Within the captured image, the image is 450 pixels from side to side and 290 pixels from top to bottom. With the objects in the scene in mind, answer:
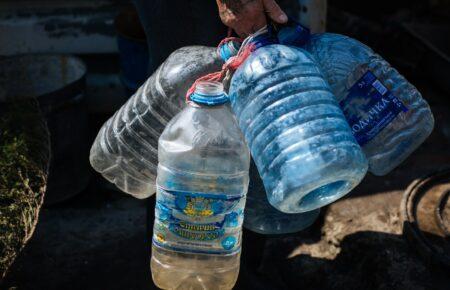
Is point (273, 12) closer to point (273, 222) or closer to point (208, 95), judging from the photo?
point (208, 95)

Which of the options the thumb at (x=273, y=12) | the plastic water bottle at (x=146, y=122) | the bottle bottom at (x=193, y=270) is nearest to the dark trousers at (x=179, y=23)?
the plastic water bottle at (x=146, y=122)

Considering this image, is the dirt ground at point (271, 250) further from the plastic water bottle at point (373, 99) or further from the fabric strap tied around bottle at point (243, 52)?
the fabric strap tied around bottle at point (243, 52)

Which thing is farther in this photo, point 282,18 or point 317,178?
point 282,18

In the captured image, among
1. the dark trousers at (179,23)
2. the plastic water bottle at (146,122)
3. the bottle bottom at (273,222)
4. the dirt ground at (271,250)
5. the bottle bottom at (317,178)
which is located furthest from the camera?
the dirt ground at (271,250)

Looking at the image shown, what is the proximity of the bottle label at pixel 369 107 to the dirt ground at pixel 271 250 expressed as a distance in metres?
0.95

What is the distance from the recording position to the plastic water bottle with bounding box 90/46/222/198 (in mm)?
2355

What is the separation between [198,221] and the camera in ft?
6.97

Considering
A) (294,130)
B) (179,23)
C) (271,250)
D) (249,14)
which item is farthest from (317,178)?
(271,250)

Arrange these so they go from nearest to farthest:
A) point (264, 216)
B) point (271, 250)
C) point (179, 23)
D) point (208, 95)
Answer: point (208, 95), point (179, 23), point (264, 216), point (271, 250)

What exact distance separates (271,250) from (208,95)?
1520 mm

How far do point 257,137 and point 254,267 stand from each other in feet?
3.99

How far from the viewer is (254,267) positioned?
311 centimetres

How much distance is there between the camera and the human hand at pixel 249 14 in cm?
221

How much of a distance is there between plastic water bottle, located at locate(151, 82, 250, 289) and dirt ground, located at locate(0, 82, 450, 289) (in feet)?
2.53
